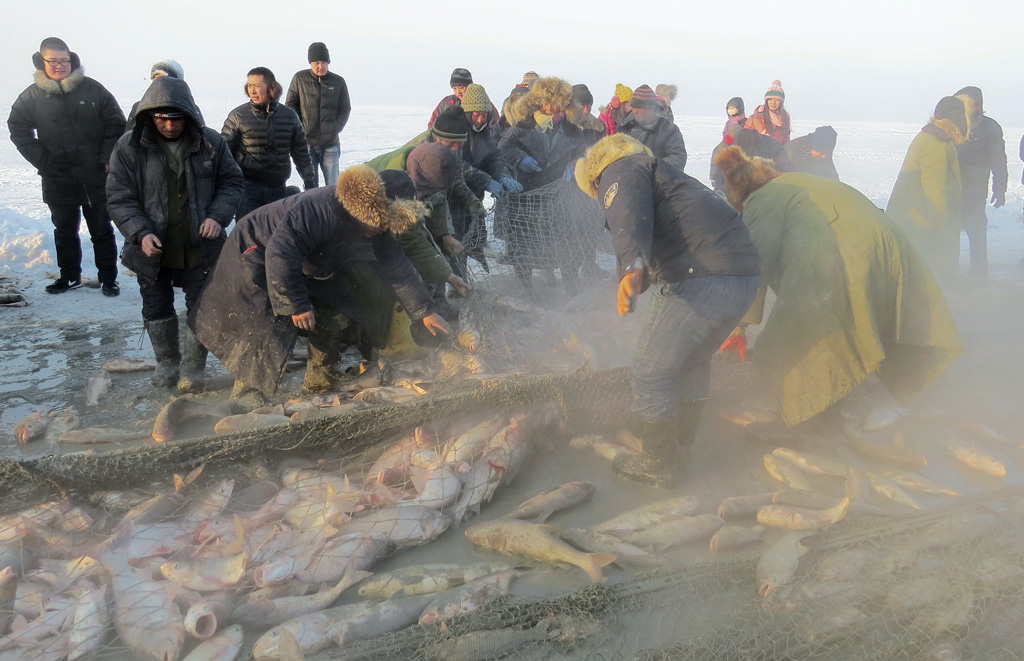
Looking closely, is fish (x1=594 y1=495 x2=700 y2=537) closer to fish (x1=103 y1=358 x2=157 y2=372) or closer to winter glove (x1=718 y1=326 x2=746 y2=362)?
winter glove (x1=718 y1=326 x2=746 y2=362)

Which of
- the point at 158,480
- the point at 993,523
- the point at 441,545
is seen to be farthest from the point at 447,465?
the point at 993,523

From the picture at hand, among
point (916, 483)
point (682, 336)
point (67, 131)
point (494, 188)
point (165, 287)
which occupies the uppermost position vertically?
point (67, 131)

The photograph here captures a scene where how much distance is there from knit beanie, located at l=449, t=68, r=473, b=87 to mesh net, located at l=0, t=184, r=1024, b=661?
195 inches

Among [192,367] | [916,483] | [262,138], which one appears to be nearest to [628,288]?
[916,483]

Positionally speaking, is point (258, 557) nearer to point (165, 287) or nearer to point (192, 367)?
point (192, 367)

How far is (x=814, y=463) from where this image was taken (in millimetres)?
4391

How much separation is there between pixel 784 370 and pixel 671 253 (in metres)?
1.33

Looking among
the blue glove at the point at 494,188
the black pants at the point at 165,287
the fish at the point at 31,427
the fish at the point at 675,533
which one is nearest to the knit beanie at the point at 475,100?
the blue glove at the point at 494,188

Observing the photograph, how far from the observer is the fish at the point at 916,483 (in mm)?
4176

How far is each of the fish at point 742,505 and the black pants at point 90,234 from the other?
6.72 metres

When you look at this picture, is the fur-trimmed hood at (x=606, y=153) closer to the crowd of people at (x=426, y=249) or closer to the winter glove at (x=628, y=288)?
the crowd of people at (x=426, y=249)

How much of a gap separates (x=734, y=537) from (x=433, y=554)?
63.3 inches

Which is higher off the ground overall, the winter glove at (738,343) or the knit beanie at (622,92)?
the knit beanie at (622,92)

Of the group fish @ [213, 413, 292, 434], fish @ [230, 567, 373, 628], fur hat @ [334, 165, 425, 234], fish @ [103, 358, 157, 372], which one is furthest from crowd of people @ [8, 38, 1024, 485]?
fish @ [230, 567, 373, 628]
